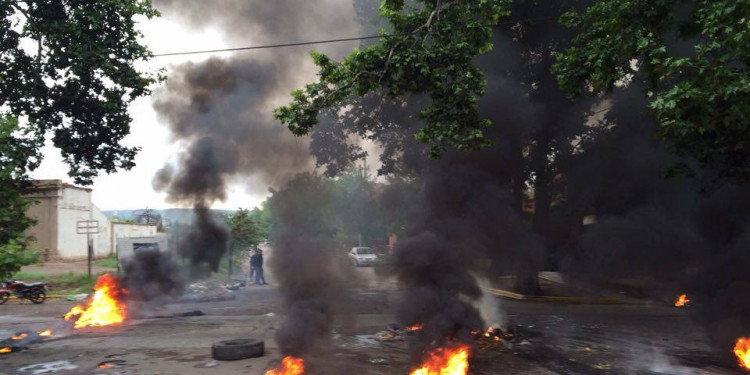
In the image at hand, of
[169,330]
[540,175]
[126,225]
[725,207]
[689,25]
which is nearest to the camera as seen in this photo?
[689,25]


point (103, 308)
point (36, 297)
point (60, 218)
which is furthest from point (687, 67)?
point (60, 218)

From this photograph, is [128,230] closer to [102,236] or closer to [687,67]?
[102,236]

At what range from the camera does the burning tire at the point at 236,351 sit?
8.41 m


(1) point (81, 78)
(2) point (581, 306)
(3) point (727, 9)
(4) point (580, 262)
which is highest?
(1) point (81, 78)

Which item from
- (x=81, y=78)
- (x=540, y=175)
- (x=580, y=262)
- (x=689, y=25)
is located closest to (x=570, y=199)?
(x=540, y=175)

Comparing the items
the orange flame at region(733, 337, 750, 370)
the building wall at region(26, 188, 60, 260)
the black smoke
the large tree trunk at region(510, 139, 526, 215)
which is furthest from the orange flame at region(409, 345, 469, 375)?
the building wall at region(26, 188, 60, 260)

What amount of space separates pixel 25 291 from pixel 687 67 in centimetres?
1847

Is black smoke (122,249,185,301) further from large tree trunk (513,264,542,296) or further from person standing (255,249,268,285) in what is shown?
large tree trunk (513,264,542,296)

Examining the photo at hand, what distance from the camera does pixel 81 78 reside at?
1459cm

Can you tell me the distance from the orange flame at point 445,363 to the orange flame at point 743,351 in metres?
4.84

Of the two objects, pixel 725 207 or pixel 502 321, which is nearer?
pixel 502 321

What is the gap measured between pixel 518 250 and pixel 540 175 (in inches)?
172

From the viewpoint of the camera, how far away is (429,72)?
912 cm

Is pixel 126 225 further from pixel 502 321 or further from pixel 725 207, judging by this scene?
pixel 725 207
